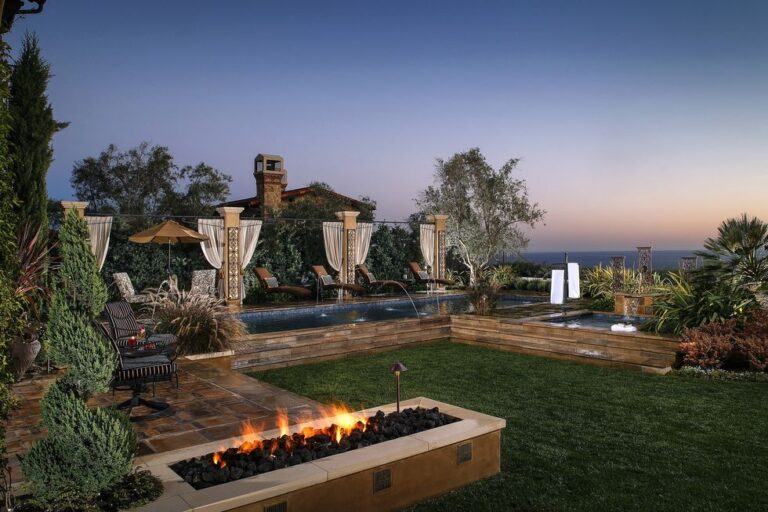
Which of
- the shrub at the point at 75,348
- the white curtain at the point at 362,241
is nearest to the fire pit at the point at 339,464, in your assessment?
the shrub at the point at 75,348

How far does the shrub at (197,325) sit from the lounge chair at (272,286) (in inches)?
225

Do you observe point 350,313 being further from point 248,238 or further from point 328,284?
point 248,238

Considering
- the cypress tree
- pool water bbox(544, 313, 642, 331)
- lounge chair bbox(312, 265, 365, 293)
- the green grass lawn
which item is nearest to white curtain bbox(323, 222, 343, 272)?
lounge chair bbox(312, 265, 365, 293)

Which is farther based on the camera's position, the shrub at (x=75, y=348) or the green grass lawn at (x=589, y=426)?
the green grass lawn at (x=589, y=426)

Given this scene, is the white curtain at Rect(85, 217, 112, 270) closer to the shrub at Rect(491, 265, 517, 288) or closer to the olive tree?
the shrub at Rect(491, 265, 517, 288)

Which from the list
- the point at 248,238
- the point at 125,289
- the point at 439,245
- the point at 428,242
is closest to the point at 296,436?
the point at 125,289

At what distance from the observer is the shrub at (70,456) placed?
2.30 metres

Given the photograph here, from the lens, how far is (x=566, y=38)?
11797mm

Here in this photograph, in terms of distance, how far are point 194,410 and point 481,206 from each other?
49.3 ft

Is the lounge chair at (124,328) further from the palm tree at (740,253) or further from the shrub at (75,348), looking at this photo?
the palm tree at (740,253)

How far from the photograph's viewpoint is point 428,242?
1650 centimetres

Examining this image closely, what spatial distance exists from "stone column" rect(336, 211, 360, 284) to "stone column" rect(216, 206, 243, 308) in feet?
9.53

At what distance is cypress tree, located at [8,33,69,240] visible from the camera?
6.57m

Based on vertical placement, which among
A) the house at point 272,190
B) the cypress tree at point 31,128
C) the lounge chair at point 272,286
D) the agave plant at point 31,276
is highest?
the house at point 272,190
